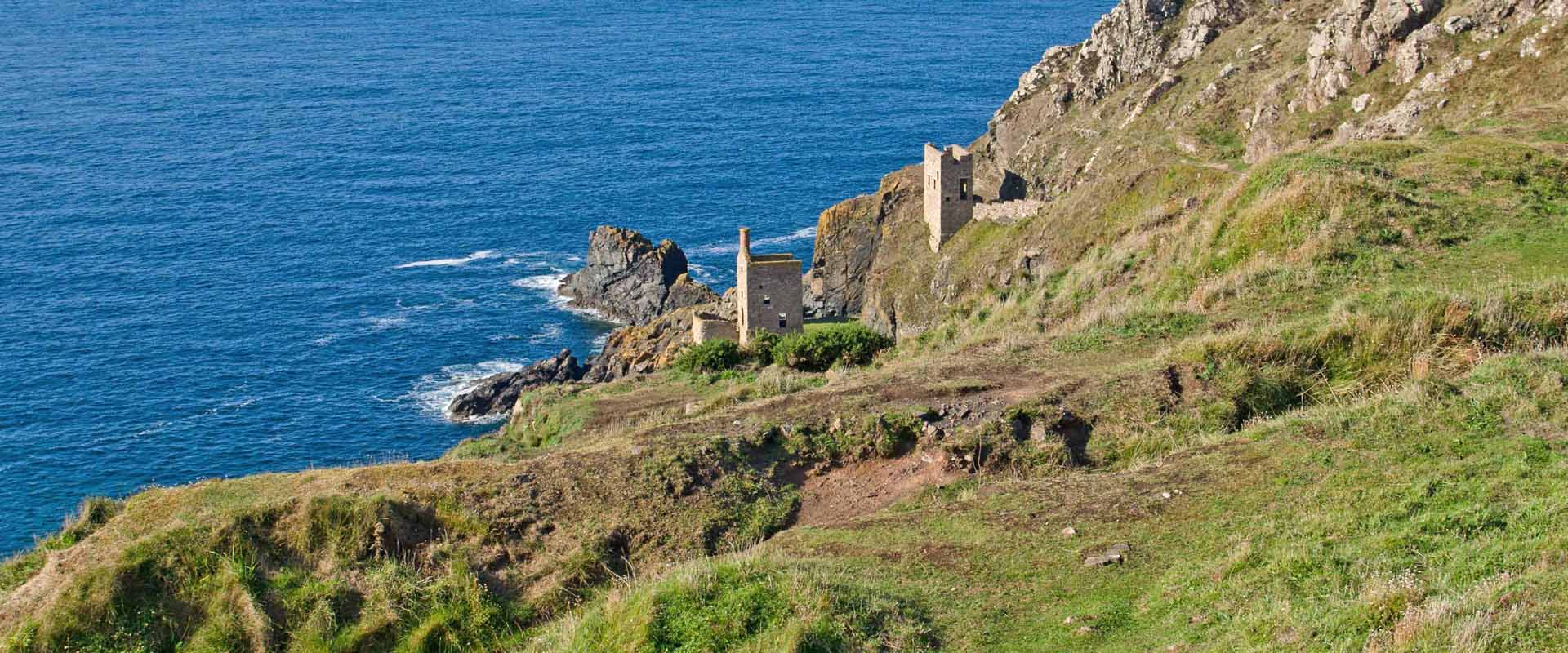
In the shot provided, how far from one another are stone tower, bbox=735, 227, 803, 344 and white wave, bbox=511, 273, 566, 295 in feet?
117

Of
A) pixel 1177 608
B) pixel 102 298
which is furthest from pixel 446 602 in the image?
pixel 102 298

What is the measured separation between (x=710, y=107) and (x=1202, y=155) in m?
89.7

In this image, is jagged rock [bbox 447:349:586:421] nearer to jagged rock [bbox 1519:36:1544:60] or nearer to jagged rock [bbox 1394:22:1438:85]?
jagged rock [bbox 1394:22:1438:85]

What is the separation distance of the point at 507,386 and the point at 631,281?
18.7 m

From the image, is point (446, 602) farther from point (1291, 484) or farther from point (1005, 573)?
point (1291, 484)

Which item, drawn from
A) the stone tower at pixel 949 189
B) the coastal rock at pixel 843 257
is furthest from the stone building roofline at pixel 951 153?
the coastal rock at pixel 843 257

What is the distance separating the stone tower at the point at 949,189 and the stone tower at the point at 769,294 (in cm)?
1123

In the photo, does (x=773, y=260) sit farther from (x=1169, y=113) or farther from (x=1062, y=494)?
(x=1062, y=494)

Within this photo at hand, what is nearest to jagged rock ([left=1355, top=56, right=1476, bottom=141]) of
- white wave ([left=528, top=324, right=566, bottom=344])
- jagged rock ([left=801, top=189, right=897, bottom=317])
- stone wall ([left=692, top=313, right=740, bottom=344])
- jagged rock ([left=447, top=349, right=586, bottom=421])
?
stone wall ([left=692, top=313, right=740, bottom=344])

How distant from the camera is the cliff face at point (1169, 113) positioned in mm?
58688

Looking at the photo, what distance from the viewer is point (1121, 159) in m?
71.2

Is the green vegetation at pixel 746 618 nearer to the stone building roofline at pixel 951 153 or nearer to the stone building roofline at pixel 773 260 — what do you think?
the stone building roofline at pixel 773 260

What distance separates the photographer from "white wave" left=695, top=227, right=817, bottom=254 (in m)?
102

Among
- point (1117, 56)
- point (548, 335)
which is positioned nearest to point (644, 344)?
point (548, 335)
